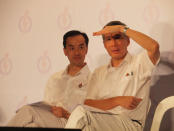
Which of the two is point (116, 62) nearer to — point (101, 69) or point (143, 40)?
point (101, 69)

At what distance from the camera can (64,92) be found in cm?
216

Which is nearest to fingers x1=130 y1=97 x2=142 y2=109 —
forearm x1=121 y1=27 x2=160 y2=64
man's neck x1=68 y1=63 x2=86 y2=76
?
forearm x1=121 y1=27 x2=160 y2=64

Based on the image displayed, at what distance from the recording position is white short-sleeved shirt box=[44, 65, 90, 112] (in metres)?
2.11

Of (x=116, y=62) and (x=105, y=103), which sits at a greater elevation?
(x=116, y=62)

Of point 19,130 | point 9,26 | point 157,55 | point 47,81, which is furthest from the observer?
point 9,26

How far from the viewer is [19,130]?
5.37 feet

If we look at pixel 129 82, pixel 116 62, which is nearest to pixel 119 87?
pixel 129 82

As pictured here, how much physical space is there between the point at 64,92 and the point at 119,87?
430mm

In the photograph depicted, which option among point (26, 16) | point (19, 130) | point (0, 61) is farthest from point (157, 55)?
point (0, 61)

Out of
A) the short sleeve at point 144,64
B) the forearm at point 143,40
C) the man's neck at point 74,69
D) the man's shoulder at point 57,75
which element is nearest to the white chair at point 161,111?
the short sleeve at point 144,64

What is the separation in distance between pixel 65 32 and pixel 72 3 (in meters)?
0.23

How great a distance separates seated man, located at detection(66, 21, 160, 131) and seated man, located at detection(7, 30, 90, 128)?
10 cm

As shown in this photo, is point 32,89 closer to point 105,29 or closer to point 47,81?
point 47,81

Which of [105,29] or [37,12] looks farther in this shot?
[37,12]
